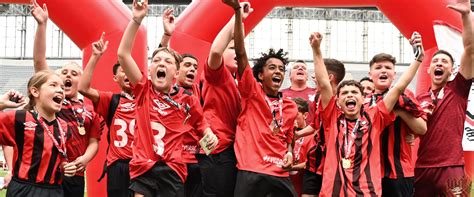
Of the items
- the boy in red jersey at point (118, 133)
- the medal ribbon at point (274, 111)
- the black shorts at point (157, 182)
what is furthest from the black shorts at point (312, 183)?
the boy in red jersey at point (118, 133)

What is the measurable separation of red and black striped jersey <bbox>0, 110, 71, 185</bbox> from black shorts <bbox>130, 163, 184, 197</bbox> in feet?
1.85

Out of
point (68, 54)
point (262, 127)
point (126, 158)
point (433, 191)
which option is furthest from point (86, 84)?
point (68, 54)

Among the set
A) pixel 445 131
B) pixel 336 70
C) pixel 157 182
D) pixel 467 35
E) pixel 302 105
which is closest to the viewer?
pixel 157 182

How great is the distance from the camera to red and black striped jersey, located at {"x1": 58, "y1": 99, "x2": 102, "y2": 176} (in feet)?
15.6

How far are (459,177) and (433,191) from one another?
0.22 m

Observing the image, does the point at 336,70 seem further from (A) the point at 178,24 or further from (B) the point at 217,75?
(A) the point at 178,24

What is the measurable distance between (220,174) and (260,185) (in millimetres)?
376

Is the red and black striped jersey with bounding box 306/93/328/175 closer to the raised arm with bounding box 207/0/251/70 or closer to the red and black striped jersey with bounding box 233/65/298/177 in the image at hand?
the red and black striped jersey with bounding box 233/65/298/177

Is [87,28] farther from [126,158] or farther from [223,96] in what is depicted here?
[223,96]

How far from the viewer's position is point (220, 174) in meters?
4.33

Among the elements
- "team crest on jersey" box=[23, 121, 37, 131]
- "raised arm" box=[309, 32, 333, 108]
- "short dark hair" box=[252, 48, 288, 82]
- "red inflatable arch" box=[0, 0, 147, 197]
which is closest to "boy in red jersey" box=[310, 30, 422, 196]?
"raised arm" box=[309, 32, 333, 108]

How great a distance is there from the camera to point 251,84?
13.8ft

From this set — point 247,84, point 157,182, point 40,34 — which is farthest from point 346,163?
point 40,34

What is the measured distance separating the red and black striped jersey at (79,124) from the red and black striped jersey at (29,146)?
79cm
